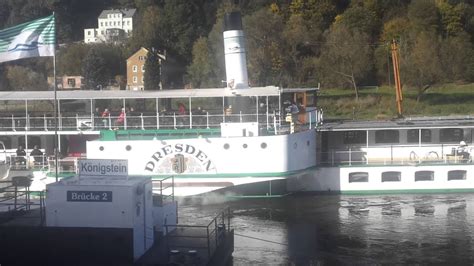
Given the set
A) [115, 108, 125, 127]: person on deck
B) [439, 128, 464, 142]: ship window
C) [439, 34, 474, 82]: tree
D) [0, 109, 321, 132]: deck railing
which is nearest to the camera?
[0, 109, 321, 132]: deck railing

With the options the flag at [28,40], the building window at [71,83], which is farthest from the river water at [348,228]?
the building window at [71,83]

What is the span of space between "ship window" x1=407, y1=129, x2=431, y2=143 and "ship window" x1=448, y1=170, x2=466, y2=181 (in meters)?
1.59

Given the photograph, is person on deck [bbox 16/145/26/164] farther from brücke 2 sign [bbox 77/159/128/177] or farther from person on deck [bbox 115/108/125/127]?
brücke 2 sign [bbox 77/159/128/177]

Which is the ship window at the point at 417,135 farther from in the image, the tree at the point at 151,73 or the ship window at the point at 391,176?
the tree at the point at 151,73

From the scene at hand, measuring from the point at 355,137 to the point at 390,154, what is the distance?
1.50 metres

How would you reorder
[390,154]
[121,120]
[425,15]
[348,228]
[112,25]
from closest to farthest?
[348,228], [121,120], [390,154], [425,15], [112,25]

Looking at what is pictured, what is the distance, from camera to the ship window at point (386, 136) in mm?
28547

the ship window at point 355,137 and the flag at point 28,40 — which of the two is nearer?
the flag at point 28,40

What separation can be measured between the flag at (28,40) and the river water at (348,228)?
688 cm

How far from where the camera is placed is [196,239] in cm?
1717

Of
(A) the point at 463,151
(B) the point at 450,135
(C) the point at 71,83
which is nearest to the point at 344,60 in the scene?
(C) the point at 71,83

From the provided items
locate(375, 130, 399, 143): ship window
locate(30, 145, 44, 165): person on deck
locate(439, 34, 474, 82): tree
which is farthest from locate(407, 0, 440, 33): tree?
locate(30, 145, 44, 165): person on deck

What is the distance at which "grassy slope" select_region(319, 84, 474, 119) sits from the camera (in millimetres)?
50219

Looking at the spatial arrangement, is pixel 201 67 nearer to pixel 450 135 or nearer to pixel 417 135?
pixel 417 135
